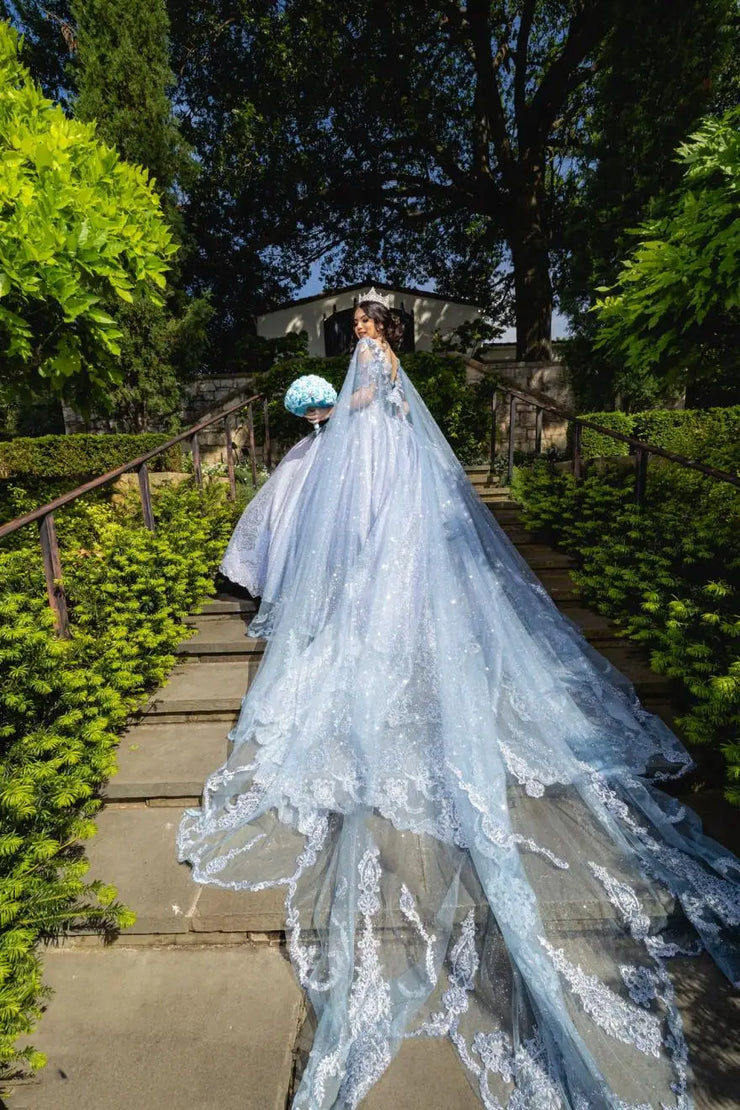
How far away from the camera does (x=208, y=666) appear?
3.63 metres

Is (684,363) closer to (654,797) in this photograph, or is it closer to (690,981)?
(654,797)

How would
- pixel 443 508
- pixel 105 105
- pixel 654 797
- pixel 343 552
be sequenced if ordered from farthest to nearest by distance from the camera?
pixel 105 105 → pixel 443 508 → pixel 343 552 → pixel 654 797

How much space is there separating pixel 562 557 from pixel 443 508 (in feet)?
7.10

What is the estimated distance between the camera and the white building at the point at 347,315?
14.8 m

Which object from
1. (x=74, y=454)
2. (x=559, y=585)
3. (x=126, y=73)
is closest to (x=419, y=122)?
(x=126, y=73)

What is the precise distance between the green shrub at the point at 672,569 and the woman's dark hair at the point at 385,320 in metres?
2.23

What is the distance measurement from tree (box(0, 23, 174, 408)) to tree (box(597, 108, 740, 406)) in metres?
3.24

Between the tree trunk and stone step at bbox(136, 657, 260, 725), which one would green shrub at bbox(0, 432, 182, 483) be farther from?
the tree trunk

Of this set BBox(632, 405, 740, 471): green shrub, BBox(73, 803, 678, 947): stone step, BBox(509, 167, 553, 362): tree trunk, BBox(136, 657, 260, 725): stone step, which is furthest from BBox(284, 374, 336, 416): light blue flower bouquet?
BBox(509, 167, 553, 362): tree trunk

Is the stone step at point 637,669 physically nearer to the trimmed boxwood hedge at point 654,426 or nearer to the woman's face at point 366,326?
the woman's face at point 366,326

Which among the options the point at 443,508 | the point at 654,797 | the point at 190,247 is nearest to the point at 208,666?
the point at 443,508

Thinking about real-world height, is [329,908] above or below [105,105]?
below

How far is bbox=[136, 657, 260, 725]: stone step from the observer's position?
10.4 feet

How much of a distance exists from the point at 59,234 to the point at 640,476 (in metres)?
4.47
